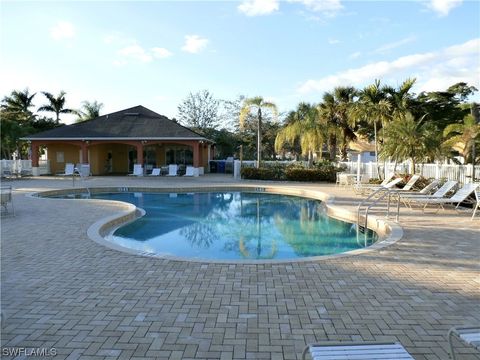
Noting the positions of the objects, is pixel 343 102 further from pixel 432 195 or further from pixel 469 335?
pixel 469 335

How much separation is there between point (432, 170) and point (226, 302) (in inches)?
562

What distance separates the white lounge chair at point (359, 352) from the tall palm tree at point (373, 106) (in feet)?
78.0

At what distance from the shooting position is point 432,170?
15859mm

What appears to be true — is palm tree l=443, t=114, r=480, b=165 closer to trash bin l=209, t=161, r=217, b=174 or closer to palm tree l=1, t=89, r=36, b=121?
trash bin l=209, t=161, r=217, b=174

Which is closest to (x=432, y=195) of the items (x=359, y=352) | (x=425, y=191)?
(x=425, y=191)

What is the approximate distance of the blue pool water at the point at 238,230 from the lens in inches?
331

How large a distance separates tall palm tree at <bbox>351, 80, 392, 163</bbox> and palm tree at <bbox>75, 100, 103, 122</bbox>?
95.1 feet

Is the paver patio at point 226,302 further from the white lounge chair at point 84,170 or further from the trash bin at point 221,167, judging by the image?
the trash bin at point 221,167

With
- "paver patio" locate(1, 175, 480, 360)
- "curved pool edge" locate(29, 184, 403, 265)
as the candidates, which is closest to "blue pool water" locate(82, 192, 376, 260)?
"curved pool edge" locate(29, 184, 403, 265)

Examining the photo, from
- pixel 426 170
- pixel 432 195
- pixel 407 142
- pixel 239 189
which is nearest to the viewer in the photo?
pixel 432 195

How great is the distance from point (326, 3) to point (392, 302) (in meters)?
8.76

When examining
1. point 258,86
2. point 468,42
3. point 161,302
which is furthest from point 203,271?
point 258,86

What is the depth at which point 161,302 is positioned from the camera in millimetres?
4195

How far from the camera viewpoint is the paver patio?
130 inches
